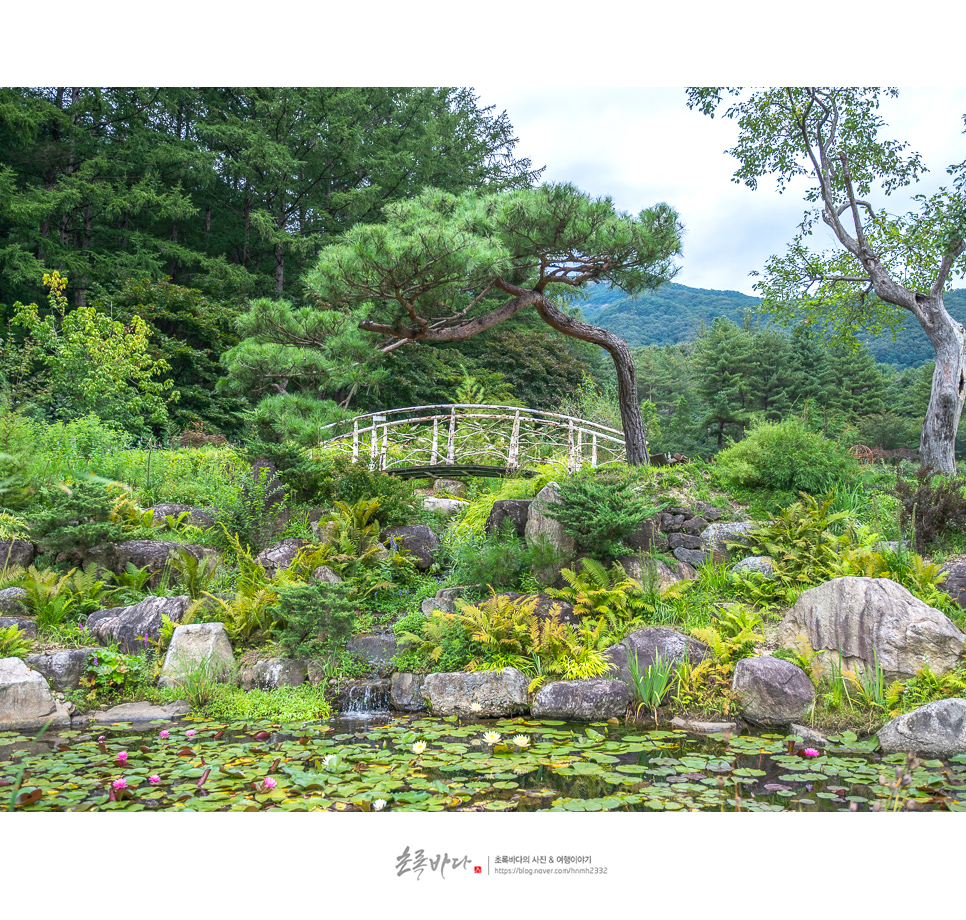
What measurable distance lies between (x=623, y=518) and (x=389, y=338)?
4.56 metres

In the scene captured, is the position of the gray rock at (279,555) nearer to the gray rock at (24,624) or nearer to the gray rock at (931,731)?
the gray rock at (24,624)

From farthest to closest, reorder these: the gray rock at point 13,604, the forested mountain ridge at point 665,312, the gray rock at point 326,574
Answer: the forested mountain ridge at point 665,312, the gray rock at point 326,574, the gray rock at point 13,604

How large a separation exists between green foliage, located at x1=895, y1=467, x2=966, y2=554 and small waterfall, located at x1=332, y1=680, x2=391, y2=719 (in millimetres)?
4900

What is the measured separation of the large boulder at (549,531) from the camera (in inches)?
241

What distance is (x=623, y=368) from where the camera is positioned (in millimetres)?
8180

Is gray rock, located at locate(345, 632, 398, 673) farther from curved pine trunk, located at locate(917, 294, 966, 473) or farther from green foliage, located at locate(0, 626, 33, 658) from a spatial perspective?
curved pine trunk, located at locate(917, 294, 966, 473)

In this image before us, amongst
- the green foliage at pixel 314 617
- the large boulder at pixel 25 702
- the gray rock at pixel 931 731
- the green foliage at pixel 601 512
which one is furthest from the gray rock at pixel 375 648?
the gray rock at pixel 931 731

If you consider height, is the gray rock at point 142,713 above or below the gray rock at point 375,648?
below

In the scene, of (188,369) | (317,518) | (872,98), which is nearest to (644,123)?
(317,518)

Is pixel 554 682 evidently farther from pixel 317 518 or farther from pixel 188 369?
pixel 188 369

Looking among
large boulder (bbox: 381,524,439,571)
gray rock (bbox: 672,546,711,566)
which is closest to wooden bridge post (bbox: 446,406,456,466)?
large boulder (bbox: 381,524,439,571)

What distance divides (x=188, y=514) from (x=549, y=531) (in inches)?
165

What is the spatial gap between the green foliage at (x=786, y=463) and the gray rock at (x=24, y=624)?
7.09 meters

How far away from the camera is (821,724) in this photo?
171 inches
